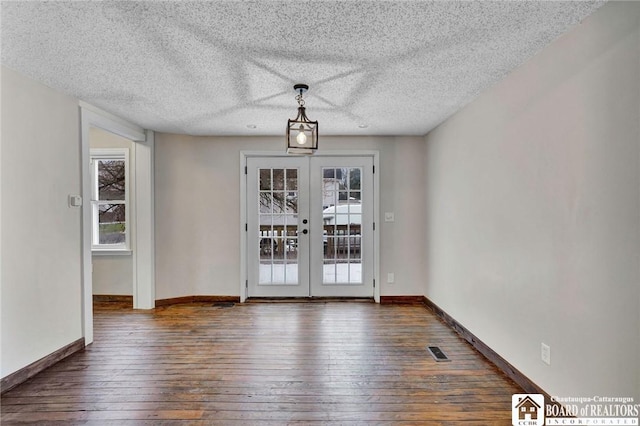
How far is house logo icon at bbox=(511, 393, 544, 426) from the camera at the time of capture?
192cm

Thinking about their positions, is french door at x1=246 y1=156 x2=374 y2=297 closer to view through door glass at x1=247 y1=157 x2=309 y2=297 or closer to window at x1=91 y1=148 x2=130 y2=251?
view through door glass at x1=247 y1=157 x2=309 y2=297

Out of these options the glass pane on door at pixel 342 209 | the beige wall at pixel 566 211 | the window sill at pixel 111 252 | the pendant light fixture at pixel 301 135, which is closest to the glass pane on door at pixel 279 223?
the glass pane on door at pixel 342 209

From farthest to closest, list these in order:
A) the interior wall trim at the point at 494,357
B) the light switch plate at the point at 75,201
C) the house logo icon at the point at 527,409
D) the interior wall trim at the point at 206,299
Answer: the interior wall trim at the point at 206,299 < the light switch plate at the point at 75,201 < the interior wall trim at the point at 494,357 < the house logo icon at the point at 527,409

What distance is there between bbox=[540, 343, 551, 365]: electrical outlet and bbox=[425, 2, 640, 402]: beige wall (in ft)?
0.14

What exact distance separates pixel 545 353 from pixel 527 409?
1.19ft

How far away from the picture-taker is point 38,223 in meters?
2.55

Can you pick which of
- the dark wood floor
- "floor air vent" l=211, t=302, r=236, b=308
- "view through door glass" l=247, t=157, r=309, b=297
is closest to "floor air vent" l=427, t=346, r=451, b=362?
the dark wood floor

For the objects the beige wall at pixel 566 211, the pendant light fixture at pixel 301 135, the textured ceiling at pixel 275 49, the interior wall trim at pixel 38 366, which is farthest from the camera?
the pendant light fixture at pixel 301 135

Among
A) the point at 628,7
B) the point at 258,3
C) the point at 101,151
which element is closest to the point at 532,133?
the point at 628,7

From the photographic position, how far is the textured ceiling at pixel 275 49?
5.51ft

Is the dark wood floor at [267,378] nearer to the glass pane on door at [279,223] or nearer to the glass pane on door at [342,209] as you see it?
the glass pane on door at [279,223]

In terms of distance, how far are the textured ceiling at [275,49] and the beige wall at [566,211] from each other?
238 mm

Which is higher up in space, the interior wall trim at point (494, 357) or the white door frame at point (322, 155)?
the white door frame at point (322, 155)

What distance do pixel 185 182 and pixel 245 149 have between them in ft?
3.02
